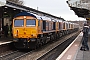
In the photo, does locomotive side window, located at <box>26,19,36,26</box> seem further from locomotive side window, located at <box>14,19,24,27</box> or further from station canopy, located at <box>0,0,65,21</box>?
station canopy, located at <box>0,0,65,21</box>

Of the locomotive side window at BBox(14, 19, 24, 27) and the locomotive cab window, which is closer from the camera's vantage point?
the locomotive cab window

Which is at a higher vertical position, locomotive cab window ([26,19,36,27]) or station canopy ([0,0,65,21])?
station canopy ([0,0,65,21])

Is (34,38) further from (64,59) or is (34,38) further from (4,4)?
(64,59)

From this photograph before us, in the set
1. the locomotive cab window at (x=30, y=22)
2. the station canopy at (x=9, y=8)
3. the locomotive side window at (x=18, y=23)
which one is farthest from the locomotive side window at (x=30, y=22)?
the station canopy at (x=9, y=8)

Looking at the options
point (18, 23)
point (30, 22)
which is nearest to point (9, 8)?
point (18, 23)

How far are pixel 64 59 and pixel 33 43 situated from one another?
6.75m

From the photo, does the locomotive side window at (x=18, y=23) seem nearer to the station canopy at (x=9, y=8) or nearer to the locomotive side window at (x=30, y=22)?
the locomotive side window at (x=30, y=22)

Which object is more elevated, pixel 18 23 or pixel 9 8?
pixel 9 8

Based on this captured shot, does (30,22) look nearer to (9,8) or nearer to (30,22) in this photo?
(30,22)

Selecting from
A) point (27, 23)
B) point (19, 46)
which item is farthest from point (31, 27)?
point (19, 46)

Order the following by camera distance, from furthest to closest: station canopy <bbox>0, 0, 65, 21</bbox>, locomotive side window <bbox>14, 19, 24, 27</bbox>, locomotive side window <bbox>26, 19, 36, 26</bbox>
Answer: station canopy <bbox>0, 0, 65, 21</bbox>, locomotive side window <bbox>14, 19, 24, 27</bbox>, locomotive side window <bbox>26, 19, 36, 26</bbox>

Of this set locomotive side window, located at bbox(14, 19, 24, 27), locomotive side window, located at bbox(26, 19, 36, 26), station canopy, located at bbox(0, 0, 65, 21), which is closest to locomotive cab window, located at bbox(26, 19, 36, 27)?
locomotive side window, located at bbox(26, 19, 36, 26)

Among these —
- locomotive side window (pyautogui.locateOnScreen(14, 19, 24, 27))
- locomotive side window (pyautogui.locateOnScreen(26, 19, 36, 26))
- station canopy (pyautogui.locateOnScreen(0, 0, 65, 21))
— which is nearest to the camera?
locomotive side window (pyautogui.locateOnScreen(26, 19, 36, 26))

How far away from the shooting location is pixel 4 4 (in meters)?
19.3
